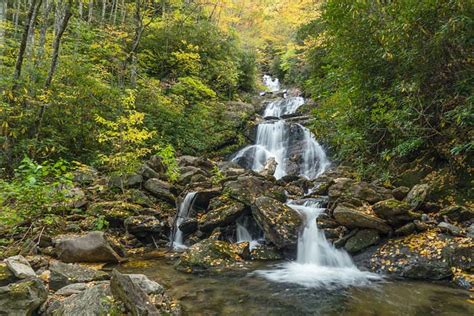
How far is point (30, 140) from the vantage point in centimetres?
792

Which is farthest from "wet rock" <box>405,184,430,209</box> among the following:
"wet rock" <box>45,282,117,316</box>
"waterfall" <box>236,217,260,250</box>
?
"wet rock" <box>45,282,117,316</box>

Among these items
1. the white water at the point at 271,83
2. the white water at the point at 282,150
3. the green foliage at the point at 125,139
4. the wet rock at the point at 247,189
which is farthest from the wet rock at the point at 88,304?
the white water at the point at 271,83

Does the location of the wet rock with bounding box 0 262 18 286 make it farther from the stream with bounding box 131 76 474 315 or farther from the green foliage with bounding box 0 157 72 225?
the stream with bounding box 131 76 474 315

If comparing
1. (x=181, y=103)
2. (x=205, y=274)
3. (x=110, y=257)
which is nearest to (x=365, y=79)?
(x=205, y=274)

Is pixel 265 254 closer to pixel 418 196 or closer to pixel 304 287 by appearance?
pixel 304 287

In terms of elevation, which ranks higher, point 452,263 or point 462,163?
point 462,163

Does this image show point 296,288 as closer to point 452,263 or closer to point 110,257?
point 452,263

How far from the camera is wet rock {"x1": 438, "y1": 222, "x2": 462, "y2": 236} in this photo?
225 inches

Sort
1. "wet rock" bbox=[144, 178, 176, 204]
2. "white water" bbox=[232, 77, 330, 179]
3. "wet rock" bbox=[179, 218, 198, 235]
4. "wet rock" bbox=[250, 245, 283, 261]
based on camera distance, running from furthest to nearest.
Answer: "white water" bbox=[232, 77, 330, 179] < "wet rock" bbox=[144, 178, 176, 204] < "wet rock" bbox=[179, 218, 198, 235] < "wet rock" bbox=[250, 245, 283, 261]

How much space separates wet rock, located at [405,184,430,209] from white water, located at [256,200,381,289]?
1831 millimetres

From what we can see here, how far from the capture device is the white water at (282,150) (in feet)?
43.2

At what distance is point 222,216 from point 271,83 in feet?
74.1

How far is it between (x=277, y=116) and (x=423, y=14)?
12224 millimetres

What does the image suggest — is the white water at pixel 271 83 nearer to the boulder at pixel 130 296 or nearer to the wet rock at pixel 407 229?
the wet rock at pixel 407 229
